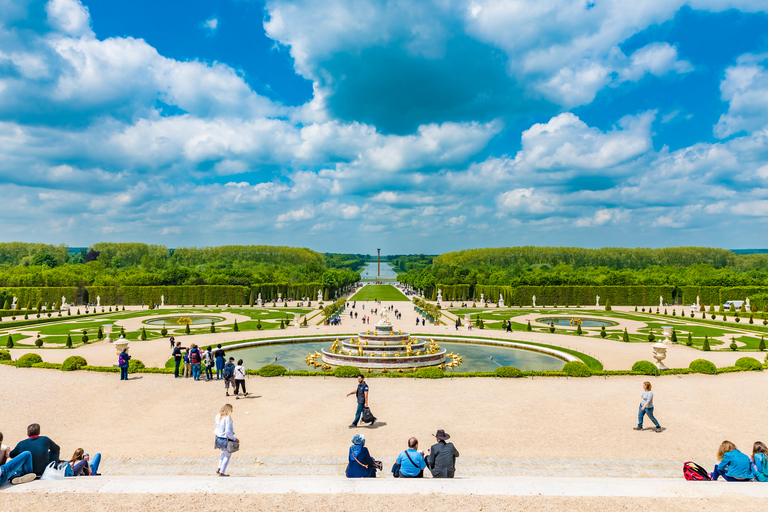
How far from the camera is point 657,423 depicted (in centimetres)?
1289

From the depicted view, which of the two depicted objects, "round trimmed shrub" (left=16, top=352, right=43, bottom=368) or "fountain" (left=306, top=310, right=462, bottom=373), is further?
"fountain" (left=306, top=310, right=462, bottom=373)

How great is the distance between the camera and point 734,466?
841 cm

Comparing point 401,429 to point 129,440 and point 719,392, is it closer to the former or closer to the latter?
point 129,440

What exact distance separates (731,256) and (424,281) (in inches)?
5466

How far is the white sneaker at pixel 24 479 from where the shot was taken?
783 centimetres

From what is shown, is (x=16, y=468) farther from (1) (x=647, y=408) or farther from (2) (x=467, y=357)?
(2) (x=467, y=357)

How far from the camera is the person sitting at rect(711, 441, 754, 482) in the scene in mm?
8359

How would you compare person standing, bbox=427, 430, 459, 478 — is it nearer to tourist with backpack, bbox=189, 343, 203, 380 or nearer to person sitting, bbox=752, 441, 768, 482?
person sitting, bbox=752, 441, 768, 482

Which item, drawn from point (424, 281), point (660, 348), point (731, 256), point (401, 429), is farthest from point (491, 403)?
point (731, 256)

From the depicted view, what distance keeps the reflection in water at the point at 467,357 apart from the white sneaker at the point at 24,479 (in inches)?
649

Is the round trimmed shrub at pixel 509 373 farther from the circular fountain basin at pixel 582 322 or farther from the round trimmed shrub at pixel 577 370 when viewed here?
the circular fountain basin at pixel 582 322

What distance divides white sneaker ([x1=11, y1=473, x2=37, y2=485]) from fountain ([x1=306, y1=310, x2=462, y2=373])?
1633cm

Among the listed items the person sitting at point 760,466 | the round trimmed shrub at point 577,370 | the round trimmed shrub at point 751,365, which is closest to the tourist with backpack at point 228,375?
the round trimmed shrub at point 577,370

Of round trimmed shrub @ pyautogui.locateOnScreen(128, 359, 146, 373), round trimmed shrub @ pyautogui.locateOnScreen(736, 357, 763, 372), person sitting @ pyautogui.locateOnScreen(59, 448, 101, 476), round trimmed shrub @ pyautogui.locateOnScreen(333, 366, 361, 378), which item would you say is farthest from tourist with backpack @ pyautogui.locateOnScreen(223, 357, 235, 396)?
round trimmed shrub @ pyautogui.locateOnScreen(736, 357, 763, 372)
